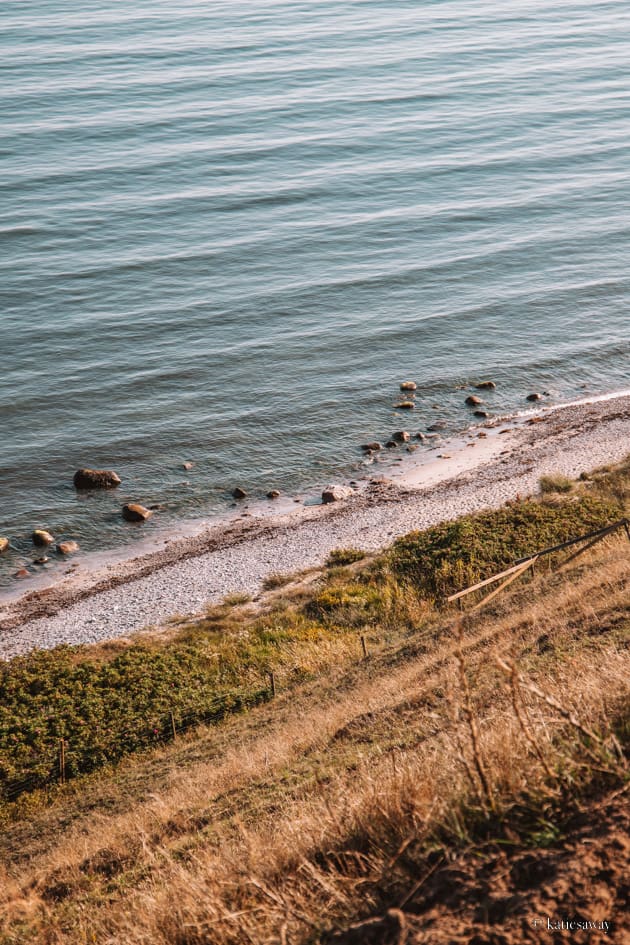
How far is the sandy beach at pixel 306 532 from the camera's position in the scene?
26391 mm

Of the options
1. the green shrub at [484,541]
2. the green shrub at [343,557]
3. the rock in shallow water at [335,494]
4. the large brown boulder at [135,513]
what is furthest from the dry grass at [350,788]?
the large brown boulder at [135,513]

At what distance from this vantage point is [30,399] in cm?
4097

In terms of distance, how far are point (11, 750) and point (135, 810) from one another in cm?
488

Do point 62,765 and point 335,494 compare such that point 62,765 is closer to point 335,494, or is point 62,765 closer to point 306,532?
point 306,532

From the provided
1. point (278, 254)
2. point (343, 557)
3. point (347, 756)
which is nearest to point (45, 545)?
point (343, 557)

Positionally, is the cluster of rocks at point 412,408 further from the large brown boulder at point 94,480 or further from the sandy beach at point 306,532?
the large brown boulder at point 94,480

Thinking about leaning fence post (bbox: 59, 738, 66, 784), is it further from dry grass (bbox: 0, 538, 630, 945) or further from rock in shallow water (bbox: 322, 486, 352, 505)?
rock in shallow water (bbox: 322, 486, 352, 505)

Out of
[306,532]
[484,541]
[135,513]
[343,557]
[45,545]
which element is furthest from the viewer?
[135,513]

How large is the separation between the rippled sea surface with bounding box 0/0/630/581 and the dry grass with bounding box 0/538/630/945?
1783 cm

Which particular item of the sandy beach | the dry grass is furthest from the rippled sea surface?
the dry grass

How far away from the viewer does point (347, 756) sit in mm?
10789

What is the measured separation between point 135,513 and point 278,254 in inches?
1143

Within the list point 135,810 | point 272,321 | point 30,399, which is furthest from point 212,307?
point 135,810

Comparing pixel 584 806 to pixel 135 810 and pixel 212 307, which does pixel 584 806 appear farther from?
pixel 212 307
